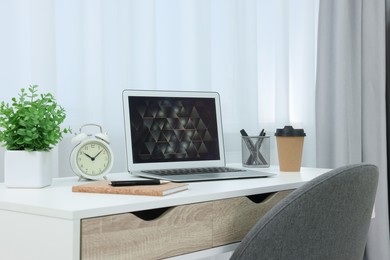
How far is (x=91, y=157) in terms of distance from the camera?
1.53 meters

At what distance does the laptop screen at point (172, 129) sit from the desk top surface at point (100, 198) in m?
0.26

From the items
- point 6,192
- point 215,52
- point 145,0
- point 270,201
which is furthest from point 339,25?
point 6,192

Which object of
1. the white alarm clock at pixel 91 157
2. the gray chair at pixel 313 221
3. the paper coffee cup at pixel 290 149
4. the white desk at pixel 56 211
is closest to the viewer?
the white desk at pixel 56 211

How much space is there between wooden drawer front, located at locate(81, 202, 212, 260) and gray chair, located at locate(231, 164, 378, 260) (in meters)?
0.13

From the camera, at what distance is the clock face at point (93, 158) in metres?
1.51

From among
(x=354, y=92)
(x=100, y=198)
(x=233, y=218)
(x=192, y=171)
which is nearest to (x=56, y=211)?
(x=100, y=198)

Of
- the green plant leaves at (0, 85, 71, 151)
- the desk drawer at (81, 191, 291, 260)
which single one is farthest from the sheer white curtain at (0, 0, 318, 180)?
the desk drawer at (81, 191, 291, 260)

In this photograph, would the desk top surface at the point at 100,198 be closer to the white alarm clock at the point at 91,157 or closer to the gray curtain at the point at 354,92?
the white alarm clock at the point at 91,157

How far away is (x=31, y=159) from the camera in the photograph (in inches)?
51.7

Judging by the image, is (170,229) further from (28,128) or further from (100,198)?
(28,128)

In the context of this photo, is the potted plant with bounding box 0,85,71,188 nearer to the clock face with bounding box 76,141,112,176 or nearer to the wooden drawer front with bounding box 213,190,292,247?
the clock face with bounding box 76,141,112,176

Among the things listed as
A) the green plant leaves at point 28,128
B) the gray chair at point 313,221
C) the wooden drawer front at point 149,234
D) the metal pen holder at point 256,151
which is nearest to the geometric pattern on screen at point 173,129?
the metal pen holder at point 256,151

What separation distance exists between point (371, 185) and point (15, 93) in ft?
3.46

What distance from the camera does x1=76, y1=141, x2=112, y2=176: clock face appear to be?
151 centimetres
